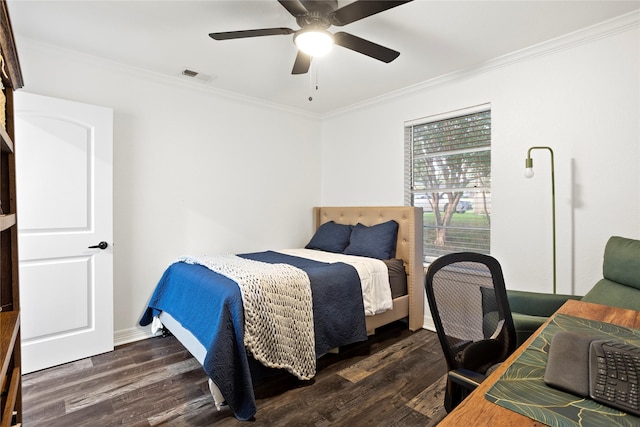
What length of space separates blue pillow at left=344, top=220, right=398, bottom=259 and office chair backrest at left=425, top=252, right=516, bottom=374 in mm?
1842

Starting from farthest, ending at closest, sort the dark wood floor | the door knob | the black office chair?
the door knob → the dark wood floor → the black office chair

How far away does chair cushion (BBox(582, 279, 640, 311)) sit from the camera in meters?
1.75

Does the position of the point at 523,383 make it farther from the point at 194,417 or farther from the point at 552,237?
the point at 552,237

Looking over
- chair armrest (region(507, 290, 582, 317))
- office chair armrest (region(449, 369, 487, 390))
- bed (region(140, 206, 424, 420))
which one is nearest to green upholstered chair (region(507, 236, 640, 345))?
chair armrest (region(507, 290, 582, 317))

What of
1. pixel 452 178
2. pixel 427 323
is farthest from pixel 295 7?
pixel 427 323

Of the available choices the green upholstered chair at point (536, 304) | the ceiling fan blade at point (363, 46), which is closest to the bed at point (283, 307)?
the green upholstered chair at point (536, 304)

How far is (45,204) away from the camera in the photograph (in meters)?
2.47

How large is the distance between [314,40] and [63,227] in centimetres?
238

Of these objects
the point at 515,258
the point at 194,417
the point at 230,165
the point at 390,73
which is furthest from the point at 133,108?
the point at 515,258

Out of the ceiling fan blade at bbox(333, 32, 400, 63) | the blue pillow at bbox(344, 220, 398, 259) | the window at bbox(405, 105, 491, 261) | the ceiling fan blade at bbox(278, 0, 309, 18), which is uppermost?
the ceiling fan blade at bbox(278, 0, 309, 18)

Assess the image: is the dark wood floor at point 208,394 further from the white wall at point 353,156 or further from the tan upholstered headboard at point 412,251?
the white wall at point 353,156

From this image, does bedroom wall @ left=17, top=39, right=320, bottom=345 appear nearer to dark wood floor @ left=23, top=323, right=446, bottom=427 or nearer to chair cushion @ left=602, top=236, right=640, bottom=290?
dark wood floor @ left=23, top=323, right=446, bottom=427

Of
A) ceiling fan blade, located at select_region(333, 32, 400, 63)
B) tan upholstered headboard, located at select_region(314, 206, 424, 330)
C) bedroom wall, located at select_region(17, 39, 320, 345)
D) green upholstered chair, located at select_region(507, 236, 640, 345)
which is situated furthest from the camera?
tan upholstered headboard, located at select_region(314, 206, 424, 330)

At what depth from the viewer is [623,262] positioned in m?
1.88
